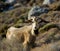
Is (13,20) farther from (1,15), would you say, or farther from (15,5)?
(15,5)

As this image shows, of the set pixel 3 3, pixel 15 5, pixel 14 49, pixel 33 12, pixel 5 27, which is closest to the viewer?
pixel 14 49

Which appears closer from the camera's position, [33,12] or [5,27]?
[5,27]

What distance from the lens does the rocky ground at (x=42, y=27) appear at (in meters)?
13.1

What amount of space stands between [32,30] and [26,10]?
20.8 meters

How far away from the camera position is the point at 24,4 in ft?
145

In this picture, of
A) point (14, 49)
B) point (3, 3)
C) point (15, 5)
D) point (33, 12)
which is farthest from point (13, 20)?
point (14, 49)

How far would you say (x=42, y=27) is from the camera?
23953mm

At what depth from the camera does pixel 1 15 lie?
37.9 m

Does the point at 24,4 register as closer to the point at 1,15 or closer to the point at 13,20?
the point at 1,15

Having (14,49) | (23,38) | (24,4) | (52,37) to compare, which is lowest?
(24,4)

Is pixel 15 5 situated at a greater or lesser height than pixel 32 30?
lesser

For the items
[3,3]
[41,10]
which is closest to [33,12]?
[41,10]

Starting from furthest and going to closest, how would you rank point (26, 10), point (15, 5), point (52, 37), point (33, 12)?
1. point (15, 5)
2. point (26, 10)
3. point (33, 12)
4. point (52, 37)

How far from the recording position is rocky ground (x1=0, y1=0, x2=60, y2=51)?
516 inches
